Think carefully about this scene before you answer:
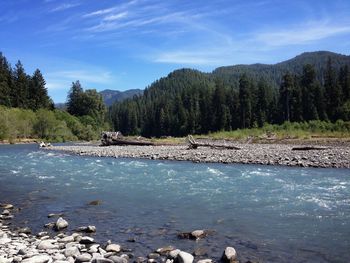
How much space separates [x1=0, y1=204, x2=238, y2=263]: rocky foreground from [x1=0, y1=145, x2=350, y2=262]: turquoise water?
16.2 inches

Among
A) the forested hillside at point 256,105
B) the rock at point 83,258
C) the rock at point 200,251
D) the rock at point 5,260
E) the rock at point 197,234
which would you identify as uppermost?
the forested hillside at point 256,105

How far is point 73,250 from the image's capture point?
29.6 ft

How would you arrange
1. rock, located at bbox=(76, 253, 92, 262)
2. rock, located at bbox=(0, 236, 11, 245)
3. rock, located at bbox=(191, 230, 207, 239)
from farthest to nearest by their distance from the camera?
rock, located at bbox=(191, 230, 207, 239), rock, located at bbox=(0, 236, 11, 245), rock, located at bbox=(76, 253, 92, 262)

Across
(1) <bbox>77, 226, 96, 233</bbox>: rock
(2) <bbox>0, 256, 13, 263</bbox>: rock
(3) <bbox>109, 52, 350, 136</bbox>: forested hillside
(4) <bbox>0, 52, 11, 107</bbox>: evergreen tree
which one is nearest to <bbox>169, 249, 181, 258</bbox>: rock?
(1) <bbox>77, 226, 96, 233</bbox>: rock

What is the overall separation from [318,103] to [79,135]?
5912 centimetres

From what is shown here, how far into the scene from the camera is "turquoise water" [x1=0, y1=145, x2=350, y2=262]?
9.96 meters

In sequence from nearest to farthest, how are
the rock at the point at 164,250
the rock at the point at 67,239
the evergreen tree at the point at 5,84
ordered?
the rock at the point at 164,250, the rock at the point at 67,239, the evergreen tree at the point at 5,84

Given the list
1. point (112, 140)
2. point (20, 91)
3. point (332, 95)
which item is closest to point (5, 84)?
point (20, 91)

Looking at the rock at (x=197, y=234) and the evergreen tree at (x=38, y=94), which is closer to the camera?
the rock at (x=197, y=234)

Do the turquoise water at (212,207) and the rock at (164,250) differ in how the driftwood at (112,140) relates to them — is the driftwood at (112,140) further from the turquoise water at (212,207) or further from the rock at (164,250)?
the rock at (164,250)

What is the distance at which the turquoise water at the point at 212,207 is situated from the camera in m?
9.96

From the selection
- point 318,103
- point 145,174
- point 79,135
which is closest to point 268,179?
point 145,174

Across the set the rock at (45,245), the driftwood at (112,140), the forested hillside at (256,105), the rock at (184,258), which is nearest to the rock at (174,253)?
the rock at (184,258)

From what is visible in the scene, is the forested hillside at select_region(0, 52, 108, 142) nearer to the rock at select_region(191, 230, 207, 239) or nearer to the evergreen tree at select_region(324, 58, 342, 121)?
the evergreen tree at select_region(324, 58, 342, 121)
